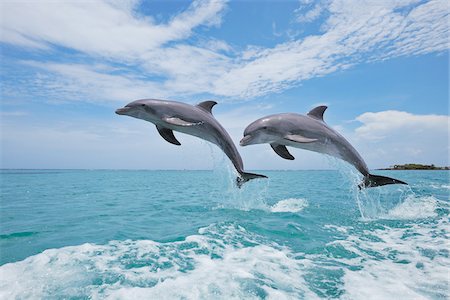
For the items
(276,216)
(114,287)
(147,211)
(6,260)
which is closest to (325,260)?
(114,287)

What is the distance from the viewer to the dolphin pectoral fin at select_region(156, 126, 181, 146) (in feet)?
22.6

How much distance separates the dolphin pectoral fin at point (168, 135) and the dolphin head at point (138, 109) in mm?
473

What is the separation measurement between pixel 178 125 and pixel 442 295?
6.48 meters

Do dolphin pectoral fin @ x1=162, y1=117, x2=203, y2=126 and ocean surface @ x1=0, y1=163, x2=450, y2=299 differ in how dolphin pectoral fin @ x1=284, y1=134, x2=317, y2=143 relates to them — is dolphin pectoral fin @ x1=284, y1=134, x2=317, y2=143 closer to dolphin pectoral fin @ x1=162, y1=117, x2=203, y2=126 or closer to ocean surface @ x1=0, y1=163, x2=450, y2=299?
dolphin pectoral fin @ x1=162, y1=117, x2=203, y2=126

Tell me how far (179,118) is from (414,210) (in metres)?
15.7

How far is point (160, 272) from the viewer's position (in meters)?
7.39

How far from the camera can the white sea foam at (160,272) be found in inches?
249

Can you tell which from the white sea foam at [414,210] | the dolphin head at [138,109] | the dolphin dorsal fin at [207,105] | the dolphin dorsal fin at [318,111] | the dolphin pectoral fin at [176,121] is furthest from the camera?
the white sea foam at [414,210]

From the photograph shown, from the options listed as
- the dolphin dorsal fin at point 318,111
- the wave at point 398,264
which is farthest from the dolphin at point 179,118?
the wave at point 398,264

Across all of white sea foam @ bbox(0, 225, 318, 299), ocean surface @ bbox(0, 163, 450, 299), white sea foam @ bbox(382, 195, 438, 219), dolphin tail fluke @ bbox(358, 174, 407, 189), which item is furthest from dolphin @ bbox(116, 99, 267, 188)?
white sea foam @ bbox(382, 195, 438, 219)

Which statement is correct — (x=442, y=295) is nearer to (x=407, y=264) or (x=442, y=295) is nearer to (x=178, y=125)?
(x=407, y=264)

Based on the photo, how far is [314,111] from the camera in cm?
802

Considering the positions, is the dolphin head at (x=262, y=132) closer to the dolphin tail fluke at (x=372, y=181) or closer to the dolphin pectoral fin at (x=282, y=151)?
the dolphin pectoral fin at (x=282, y=151)

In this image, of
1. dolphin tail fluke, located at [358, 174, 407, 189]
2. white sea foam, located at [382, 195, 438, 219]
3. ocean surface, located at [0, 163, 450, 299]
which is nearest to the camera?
ocean surface, located at [0, 163, 450, 299]
